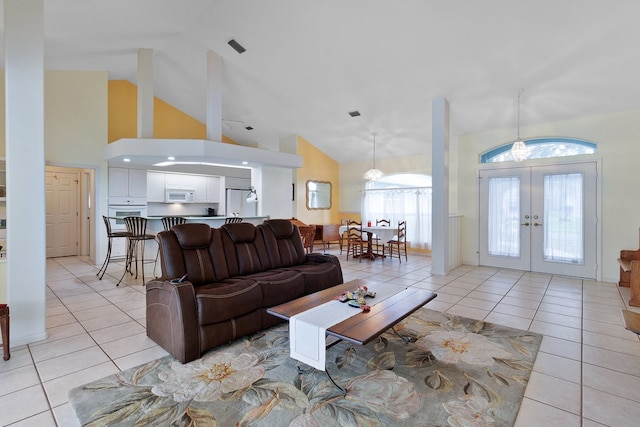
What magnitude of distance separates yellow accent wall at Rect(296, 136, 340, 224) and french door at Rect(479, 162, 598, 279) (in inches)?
168

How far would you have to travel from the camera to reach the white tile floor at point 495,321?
1898mm

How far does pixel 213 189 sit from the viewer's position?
8.62 m

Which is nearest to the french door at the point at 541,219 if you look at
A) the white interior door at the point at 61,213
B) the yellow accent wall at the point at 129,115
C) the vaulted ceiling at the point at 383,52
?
the vaulted ceiling at the point at 383,52

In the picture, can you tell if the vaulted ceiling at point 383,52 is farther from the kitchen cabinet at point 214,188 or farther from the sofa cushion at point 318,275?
the sofa cushion at point 318,275

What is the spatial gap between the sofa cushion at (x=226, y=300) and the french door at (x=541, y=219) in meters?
5.11

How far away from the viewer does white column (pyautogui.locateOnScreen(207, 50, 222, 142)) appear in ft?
18.3

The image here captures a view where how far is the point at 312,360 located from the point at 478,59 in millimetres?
4242

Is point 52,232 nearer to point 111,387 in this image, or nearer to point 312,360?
point 111,387

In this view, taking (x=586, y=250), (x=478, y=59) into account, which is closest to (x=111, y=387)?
(x=478, y=59)

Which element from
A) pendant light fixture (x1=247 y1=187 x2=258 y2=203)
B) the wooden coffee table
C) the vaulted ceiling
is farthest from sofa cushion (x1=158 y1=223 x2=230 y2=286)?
pendant light fixture (x1=247 y1=187 x2=258 y2=203)

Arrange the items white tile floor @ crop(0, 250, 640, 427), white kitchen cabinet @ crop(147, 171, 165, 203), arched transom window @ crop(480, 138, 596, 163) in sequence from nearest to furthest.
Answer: white tile floor @ crop(0, 250, 640, 427), arched transom window @ crop(480, 138, 596, 163), white kitchen cabinet @ crop(147, 171, 165, 203)

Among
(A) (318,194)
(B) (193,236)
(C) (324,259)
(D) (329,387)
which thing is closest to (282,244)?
(C) (324,259)

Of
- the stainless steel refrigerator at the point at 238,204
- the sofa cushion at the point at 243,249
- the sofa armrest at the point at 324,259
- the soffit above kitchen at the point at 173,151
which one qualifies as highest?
the soffit above kitchen at the point at 173,151

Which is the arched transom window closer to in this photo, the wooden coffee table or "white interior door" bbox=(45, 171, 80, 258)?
the wooden coffee table
